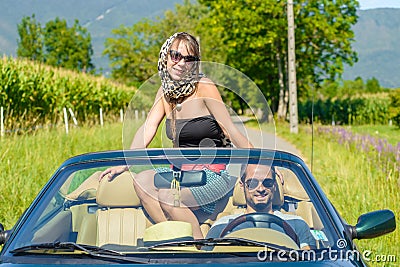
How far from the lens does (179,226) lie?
12.0ft

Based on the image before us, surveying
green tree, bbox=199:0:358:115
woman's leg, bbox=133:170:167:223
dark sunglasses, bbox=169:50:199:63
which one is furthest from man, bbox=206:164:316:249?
green tree, bbox=199:0:358:115

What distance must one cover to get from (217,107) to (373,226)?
4.90 feet

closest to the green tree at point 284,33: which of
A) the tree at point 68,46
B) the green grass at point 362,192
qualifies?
the green grass at point 362,192

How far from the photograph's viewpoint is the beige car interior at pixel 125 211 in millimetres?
3869

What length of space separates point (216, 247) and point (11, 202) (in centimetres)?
565

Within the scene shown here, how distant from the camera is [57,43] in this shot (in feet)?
333

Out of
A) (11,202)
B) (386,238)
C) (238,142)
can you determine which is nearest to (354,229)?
(238,142)

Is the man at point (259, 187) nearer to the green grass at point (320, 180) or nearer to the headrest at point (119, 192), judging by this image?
the headrest at point (119, 192)

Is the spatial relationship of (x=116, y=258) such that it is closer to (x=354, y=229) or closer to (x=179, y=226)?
(x=179, y=226)

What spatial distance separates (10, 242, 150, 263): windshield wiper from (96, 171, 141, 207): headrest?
818 millimetres

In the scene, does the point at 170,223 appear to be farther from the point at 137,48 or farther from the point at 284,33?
the point at 137,48

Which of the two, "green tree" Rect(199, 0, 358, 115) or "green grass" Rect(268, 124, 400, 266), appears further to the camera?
"green tree" Rect(199, 0, 358, 115)

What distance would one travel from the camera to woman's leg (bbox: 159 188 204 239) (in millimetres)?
3859

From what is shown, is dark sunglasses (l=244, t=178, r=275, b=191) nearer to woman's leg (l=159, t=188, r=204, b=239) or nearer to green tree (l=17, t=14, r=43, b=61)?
woman's leg (l=159, t=188, r=204, b=239)
